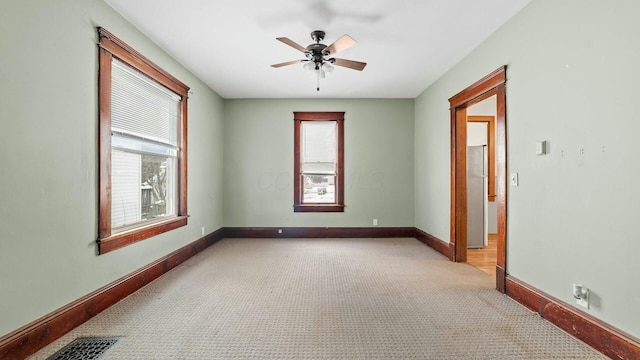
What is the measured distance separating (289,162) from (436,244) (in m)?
2.95

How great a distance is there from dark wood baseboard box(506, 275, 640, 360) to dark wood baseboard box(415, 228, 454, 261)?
4.53 ft

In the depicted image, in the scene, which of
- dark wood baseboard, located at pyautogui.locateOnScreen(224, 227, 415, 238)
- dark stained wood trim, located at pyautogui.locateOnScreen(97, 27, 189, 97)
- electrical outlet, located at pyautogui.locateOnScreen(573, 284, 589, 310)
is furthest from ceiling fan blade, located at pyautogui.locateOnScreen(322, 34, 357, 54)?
dark wood baseboard, located at pyautogui.locateOnScreen(224, 227, 415, 238)

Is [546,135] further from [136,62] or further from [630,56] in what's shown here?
[136,62]

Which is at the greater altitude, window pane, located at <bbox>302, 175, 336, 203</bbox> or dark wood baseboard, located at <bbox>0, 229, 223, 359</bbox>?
window pane, located at <bbox>302, 175, 336, 203</bbox>

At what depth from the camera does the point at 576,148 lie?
2.03 m

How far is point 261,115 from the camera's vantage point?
17.7 ft

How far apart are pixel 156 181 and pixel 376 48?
313 centimetres

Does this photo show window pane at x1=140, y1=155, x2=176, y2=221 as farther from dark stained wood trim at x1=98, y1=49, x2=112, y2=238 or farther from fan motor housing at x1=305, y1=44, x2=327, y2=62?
fan motor housing at x1=305, y1=44, x2=327, y2=62

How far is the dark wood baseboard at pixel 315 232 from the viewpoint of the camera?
5.35 metres

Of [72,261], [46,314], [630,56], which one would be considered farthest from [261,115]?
[630,56]

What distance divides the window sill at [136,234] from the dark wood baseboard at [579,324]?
372 centimetres

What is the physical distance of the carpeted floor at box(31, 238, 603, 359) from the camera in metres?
1.86

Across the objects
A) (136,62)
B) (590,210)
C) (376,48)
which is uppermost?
(376,48)

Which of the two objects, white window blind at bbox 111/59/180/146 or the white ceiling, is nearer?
the white ceiling
